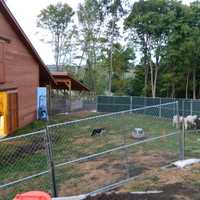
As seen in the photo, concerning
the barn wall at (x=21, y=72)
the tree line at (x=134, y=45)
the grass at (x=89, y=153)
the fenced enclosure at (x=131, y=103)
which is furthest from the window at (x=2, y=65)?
the tree line at (x=134, y=45)

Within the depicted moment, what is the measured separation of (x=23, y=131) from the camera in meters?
17.1

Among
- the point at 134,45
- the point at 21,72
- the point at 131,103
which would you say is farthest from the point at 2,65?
the point at 134,45

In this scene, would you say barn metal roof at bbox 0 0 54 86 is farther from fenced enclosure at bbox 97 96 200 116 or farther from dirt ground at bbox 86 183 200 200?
dirt ground at bbox 86 183 200 200

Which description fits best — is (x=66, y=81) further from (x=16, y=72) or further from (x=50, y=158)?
(x=50, y=158)

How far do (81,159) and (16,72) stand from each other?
11464mm

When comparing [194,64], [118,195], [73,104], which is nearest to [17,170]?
[118,195]

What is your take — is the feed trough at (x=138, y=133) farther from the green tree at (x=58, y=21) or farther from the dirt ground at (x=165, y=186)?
the green tree at (x=58, y=21)

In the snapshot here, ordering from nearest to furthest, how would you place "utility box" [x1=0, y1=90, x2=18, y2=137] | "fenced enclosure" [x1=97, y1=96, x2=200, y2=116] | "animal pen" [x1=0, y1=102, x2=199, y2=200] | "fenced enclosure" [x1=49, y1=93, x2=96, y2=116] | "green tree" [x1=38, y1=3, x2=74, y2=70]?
"animal pen" [x1=0, y1=102, x2=199, y2=200] → "utility box" [x1=0, y1=90, x2=18, y2=137] → "fenced enclosure" [x1=97, y1=96, x2=200, y2=116] → "fenced enclosure" [x1=49, y1=93, x2=96, y2=116] → "green tree" [x1=38, y1=3, x2=74, y2=70]

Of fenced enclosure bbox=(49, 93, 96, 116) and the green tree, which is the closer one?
fenced enclosure bbox=(49, 93, 96, 116)

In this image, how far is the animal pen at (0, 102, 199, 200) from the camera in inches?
267

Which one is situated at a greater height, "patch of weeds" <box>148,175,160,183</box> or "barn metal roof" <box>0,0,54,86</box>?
"barn metal roof" <box>0,0,54,86</box>

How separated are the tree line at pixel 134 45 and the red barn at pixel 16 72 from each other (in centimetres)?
1416

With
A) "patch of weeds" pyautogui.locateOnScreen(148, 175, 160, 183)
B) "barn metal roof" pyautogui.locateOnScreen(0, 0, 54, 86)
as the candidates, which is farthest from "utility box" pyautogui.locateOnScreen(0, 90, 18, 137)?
"patch of weeds" pyautogui.locateOnScreen(148, 175, 160, 183)

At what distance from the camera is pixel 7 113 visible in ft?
53.0
